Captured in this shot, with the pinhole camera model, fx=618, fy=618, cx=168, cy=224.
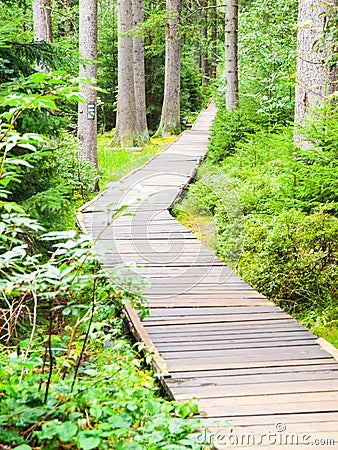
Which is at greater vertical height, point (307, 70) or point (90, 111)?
point (307, 70)

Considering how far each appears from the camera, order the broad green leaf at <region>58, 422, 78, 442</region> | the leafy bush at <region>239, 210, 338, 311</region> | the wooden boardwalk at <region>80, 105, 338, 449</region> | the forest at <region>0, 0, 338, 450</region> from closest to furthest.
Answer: the broad green leaf at <region>58, 422, 78, 442</region>
the forest at <region>0, 0, 338, 450</region>
the wooden boardwalk at <region>80, 105, 338, 449</region>
the leafy bush at <region>239, 210, 338, 311</region>

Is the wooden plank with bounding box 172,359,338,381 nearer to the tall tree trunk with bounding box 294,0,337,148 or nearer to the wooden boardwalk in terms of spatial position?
the wooden boardwalk

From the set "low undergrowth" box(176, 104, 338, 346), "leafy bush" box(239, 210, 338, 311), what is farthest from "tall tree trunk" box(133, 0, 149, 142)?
"leafy bush" box(239, 210, 338, 311)

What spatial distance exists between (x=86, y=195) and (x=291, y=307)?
7624mm

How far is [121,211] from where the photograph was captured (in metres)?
3.78

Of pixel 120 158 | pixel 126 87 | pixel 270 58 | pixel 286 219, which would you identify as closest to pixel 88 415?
pixel 286 219

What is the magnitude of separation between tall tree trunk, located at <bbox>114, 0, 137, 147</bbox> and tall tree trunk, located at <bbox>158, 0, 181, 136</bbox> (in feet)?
8.10

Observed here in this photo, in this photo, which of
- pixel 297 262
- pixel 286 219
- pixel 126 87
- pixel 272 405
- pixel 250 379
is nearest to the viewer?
pixel 272 405

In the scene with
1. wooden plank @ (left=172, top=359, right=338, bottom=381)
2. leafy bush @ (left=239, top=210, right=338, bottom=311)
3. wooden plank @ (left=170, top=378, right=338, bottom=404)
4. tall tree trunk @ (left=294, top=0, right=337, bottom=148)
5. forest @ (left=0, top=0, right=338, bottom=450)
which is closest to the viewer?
forest @ (left=0, top=0, right=338, bottom=450)

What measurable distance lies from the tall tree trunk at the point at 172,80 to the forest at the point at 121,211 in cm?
15

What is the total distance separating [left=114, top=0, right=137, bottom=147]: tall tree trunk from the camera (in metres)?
20.6

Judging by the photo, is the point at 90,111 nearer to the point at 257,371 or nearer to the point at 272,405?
the point at 257,371

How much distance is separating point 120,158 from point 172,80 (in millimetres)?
6912

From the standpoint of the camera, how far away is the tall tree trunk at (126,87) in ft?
67.7
